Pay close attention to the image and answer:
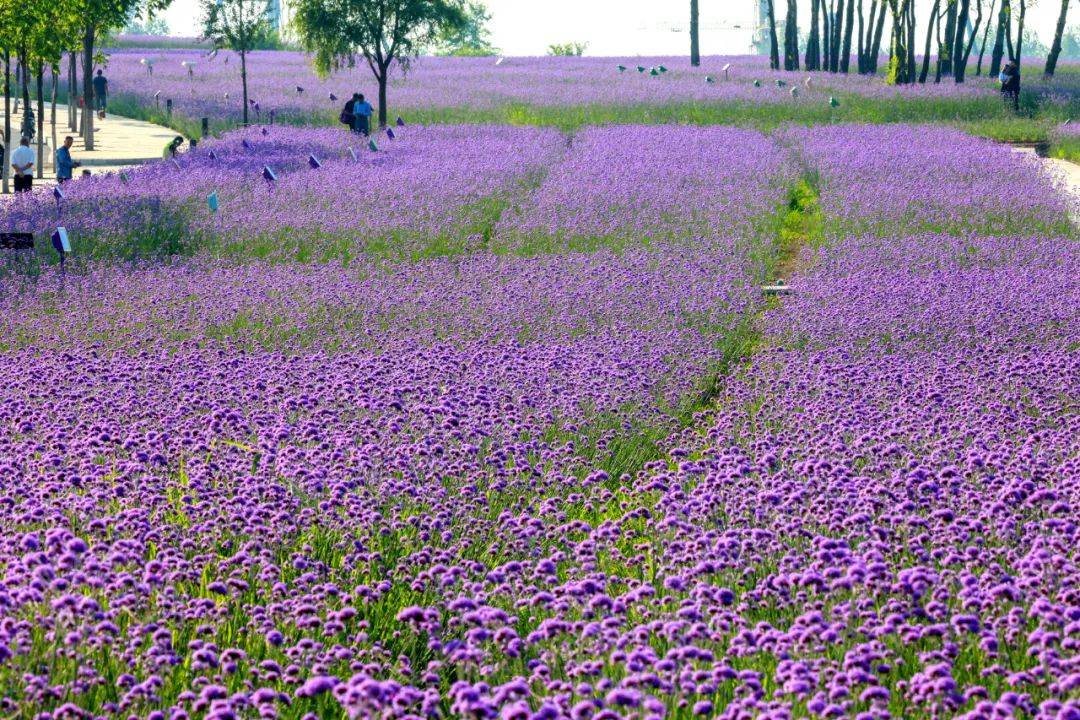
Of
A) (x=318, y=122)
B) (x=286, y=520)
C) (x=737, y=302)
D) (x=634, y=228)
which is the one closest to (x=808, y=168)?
(x=634, y=228)

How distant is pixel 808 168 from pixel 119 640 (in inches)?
820

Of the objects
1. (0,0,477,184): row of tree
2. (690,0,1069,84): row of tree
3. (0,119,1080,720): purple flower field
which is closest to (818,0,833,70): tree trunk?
(690,0,1069,84): row of tree

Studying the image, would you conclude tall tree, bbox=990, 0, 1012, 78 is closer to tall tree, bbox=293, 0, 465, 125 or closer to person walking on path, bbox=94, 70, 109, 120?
tall tree, bbox=293, 0, 465, 125

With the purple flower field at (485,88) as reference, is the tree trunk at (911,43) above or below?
above

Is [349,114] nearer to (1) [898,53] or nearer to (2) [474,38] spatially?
(1) [898,53]

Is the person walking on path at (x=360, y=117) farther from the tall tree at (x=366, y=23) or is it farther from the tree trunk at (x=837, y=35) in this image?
the tree trunk at (x=837, y=35)

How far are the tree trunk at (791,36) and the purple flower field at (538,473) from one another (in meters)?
45.0

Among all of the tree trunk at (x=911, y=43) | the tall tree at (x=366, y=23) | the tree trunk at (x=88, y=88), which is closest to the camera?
the tree trunk at (x=88, y=88)

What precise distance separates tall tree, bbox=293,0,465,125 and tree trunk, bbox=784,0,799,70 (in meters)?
25.9

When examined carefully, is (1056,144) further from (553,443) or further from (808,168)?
(553,443)

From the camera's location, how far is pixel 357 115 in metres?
32.7

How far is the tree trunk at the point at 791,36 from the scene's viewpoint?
59406 mm

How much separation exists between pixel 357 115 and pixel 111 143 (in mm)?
6898

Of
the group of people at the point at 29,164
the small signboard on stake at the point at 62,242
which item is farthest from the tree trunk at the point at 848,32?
the small signboard on stake at the point at 62,242
